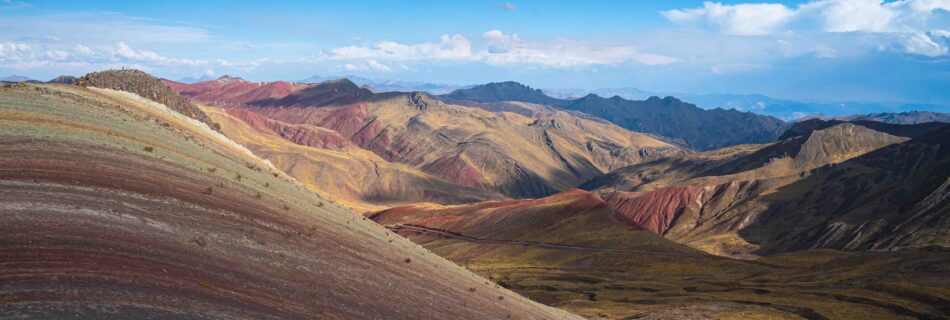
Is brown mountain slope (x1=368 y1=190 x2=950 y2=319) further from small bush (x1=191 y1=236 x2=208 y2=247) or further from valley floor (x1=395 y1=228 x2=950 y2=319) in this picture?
small bush (x1=191 y1=236 x2=208 y2=247)

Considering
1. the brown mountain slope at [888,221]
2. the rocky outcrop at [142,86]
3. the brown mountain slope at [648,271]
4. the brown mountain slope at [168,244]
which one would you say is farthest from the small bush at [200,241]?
the brown mountain slope at [888,221]

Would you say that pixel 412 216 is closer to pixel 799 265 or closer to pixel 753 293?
pixel 799 265

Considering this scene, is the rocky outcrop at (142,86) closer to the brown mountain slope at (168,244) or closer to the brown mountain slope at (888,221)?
the brown mountain slope at (168,244)

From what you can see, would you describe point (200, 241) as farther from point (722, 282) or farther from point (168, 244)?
point (722, 282)

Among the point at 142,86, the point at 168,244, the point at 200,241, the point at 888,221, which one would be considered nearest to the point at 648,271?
the point at 142,86

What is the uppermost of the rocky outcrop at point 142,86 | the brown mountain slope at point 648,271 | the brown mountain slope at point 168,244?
the rocky outcrop at point 142,86

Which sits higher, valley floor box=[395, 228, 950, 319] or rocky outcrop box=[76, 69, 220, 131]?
rocky outcrop box=[76, 69, 220, 131]

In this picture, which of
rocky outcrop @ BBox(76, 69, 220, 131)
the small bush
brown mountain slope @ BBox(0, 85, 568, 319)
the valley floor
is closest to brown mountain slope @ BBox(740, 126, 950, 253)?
the valley floor
